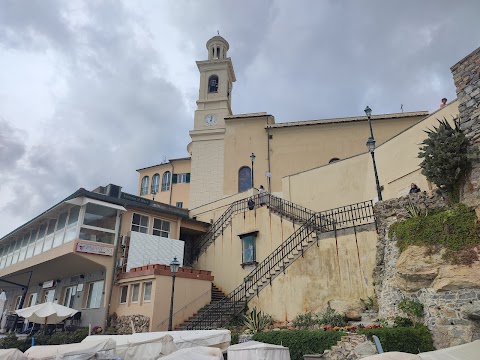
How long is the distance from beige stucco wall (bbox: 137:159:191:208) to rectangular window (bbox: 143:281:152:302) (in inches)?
756

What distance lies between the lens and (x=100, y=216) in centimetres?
2080

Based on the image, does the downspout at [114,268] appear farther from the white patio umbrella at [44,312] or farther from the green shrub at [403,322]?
the green shrub at [403,322]

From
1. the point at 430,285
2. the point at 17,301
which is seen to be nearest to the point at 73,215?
the point at 17,301

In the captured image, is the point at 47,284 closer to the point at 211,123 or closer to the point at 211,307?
the point at 211,307

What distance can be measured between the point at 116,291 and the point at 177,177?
68.7 ft

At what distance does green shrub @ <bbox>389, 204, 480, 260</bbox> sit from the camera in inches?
408

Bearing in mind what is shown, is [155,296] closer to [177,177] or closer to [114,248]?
[114,248]

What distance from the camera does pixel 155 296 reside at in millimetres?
17922

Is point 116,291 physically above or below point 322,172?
below

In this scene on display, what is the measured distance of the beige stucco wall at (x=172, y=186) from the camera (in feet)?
127

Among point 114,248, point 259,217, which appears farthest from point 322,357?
point 114,248

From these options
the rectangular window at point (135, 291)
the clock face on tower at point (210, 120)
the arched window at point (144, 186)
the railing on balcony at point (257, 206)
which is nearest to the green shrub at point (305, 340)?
the railing on balcony at point (257, 206)

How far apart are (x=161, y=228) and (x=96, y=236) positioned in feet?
14.9

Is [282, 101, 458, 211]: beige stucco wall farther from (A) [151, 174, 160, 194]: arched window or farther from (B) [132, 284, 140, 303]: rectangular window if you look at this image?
(A) [151, 174, 160, 194]: arched window
